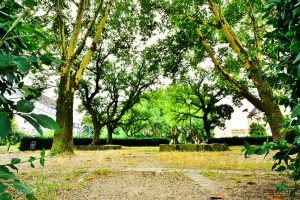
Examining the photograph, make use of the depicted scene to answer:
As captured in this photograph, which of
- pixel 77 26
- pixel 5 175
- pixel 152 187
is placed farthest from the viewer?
pixel 77 26

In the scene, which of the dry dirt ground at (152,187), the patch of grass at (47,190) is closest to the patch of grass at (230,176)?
the dry dirt ground at (152,187)

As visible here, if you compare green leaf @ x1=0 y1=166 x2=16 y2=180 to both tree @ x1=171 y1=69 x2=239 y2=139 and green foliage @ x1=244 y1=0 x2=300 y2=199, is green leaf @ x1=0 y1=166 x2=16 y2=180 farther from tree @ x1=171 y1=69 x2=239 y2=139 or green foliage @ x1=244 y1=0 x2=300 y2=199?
tree @ x1=171 y1=69 x2=239 y2=139

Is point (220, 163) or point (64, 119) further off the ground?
point (64, 119)

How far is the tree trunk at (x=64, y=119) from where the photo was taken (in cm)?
1106

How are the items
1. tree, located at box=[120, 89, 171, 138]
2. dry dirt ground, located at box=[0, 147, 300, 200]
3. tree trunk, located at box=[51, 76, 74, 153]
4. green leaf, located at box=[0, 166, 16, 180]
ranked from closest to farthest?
green leaf, located at box=[0, 166, 16, 180] → dry dirt ground, located at box=[0, 147, 300, 200] → tree trunk, located at box=[51, 76, 74, 153] → tree, located at box=[120, 89, 171, 138]

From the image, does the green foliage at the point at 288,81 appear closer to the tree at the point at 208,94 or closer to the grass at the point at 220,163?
the grass at the point at 220,163

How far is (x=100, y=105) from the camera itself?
30.5m

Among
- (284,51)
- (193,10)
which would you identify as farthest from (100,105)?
(284,51)

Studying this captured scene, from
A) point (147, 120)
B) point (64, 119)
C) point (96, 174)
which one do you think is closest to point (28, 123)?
point (96, 174)

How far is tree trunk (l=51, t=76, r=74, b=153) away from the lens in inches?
436

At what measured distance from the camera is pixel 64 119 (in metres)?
11.4

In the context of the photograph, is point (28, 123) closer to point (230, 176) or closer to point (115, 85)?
point (230, 176)

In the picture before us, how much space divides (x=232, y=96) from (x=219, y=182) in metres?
28.3

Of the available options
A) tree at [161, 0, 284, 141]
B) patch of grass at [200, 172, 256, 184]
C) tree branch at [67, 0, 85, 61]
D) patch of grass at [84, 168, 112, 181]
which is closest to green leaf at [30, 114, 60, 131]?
patch of grass at [84, 168, 112, 181]
